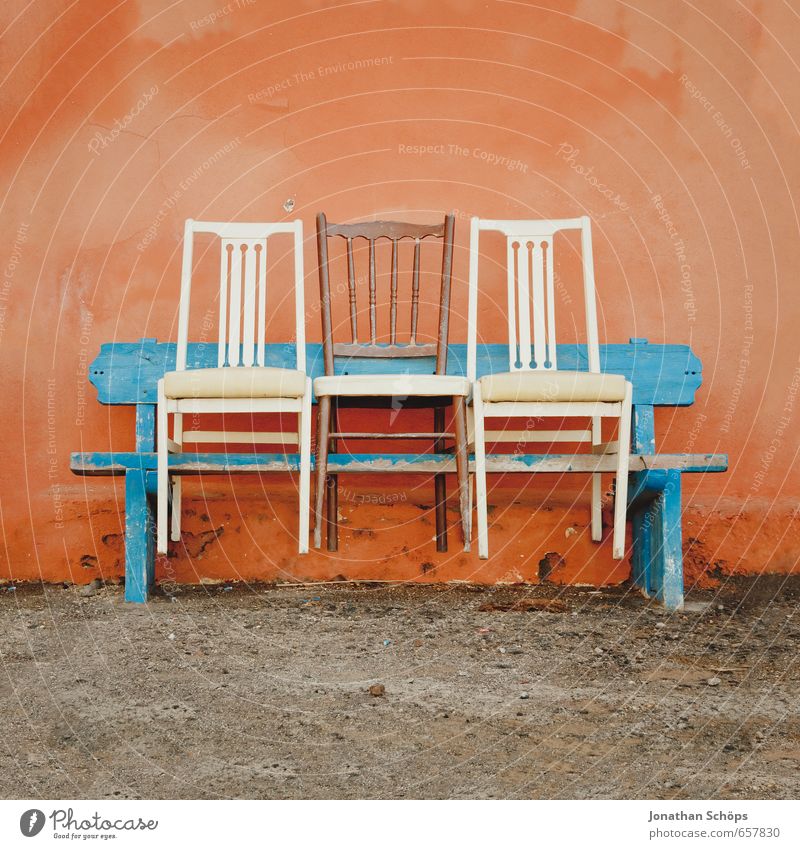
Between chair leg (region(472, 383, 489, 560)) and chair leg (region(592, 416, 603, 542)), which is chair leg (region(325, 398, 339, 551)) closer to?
chair leg (region(472, 383, 489, 560))

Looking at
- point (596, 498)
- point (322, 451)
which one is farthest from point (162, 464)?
point (596, 498)

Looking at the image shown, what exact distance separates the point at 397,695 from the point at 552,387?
0.95 metres

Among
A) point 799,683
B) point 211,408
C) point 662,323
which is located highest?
point 662,323

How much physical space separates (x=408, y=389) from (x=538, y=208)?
105 centimetres

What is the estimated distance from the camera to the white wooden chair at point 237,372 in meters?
2.53

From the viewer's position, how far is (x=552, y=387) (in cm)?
248

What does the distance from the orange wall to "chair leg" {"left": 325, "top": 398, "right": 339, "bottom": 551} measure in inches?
4.7

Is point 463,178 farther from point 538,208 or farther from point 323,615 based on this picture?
point 323,615

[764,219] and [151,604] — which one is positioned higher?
[764,219]

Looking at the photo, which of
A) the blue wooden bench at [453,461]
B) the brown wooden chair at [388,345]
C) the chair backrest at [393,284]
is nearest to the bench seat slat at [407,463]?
the blue wooden bench at [453,461]

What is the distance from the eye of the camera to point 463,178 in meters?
3.24

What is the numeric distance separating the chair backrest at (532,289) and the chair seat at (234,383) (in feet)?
2.14
